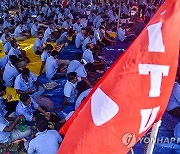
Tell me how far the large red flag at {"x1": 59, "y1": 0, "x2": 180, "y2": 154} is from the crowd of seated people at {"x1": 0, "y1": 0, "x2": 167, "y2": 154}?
4.64ft

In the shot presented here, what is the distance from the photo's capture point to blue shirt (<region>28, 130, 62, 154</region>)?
12.0 feet

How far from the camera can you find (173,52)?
2252 mm

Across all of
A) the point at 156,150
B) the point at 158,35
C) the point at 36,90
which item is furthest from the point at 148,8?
the point at 158,35

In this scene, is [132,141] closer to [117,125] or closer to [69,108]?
[117,125]

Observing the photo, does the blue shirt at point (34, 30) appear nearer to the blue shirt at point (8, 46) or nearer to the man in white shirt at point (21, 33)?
the man in white shirt at point (21, 33)

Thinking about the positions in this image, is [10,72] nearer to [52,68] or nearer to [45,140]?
[52,68]

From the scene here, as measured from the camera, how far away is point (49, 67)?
6.69 metres

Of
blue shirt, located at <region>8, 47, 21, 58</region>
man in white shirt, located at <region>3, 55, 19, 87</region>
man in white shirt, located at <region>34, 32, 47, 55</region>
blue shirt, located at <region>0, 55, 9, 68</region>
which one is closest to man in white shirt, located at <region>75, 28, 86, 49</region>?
man in white shirt, located at <region>34, 32, 47, 55</region>

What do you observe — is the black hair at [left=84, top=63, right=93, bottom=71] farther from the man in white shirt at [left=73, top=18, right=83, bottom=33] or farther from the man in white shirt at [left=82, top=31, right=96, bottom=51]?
the man in white shirt at [left=73, top=18, right=83, bottom=33]

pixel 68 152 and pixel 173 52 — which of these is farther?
pixel 68 152

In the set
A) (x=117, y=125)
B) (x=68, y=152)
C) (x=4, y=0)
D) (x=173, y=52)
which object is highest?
(x=173, y=52)

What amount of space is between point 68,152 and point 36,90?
147 inches

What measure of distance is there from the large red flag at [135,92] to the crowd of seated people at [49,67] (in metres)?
1.41

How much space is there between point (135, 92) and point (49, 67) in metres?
4.55
